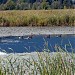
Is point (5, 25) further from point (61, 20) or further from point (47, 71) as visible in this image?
point (47, 71)

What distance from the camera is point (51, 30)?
2131cm

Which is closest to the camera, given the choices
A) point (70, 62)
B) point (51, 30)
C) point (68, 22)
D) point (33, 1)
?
point (70, 62)

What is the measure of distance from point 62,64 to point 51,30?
1773cm

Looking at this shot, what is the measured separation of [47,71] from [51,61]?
0.55 ft

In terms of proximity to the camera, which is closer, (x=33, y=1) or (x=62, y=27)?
(x=62, y=27)

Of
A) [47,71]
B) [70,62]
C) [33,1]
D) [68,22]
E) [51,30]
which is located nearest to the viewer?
[47,71]

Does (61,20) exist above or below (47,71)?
below

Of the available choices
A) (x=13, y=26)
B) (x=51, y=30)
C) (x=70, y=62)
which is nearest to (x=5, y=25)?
(x=13, y=26)

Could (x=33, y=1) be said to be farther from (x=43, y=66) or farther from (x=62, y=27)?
(x=43, y=66)

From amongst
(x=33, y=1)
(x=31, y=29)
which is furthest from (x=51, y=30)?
(x=33, y=1)

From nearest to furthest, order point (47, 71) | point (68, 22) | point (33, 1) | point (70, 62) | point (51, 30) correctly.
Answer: point (47, 71) < point (70, 62) < point (51, 30) < point (68, 22) < point (33, 1)

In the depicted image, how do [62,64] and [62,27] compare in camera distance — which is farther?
[62,27]

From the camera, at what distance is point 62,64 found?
11.8ft

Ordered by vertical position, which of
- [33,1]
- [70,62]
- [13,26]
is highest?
[70,62]
